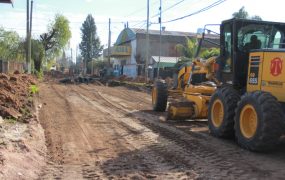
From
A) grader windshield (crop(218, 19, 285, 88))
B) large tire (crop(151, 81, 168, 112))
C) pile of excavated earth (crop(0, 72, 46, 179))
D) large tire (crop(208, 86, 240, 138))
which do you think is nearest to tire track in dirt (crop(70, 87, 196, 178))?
pile of excavated earth (crop(0, 72, 46, 179))

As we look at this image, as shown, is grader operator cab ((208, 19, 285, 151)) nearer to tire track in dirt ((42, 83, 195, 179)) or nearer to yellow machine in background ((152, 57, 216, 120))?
yellow machine in background ((152, 57, 216, 120))

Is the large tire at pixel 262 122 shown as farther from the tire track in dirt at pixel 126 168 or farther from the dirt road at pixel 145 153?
the tire track in dirt at pixel 126 168

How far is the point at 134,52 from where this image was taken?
73.6 m

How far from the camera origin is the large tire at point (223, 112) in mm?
10953

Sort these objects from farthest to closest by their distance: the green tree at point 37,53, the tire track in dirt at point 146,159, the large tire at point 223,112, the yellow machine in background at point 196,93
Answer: the green tree at point 37,53 < the yellow machine in background at point 196,93 < the large tire at point 223,112 < the tire track in dirt at point 146,159

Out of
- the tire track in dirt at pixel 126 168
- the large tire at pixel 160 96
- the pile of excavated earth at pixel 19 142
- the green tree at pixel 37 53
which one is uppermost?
Answer: the green tree at pixel 37 53

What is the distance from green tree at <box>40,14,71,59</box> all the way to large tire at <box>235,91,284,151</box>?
57.9 m

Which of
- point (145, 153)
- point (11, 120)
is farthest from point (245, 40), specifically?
point (11, 120)

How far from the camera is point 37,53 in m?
58.9

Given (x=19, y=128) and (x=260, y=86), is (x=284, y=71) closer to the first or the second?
(x=260, y=86)

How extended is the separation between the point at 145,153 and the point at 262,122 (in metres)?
2.48

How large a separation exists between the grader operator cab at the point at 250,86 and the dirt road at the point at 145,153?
0.41m

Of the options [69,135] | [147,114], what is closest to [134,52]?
[147,114]

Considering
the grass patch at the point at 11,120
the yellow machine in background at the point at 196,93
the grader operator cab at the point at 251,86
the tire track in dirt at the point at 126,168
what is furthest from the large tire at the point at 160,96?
the tire track in dirt at the point at 126,168
